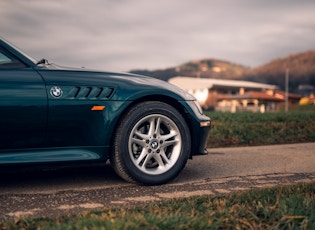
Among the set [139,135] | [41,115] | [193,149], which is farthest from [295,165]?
[41,115]

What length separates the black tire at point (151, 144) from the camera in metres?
3.46

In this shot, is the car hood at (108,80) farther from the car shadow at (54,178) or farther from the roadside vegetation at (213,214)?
the roadside vegetation at (213,214)

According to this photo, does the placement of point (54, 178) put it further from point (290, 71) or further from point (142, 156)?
point (290, 71)

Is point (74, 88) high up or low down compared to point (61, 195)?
up

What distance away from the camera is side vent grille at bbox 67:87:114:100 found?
3.35m

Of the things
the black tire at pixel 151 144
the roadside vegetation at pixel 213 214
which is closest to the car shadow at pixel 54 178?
the black tire at pixel 151 144

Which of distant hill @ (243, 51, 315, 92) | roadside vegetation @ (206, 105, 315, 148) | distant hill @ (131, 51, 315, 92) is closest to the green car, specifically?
roadside vegetation @ (206, 105, 315, 148)

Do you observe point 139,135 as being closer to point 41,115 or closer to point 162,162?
point 162,162

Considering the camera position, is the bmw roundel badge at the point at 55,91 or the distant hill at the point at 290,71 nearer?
the bmw roundel badge at the point at 55,91

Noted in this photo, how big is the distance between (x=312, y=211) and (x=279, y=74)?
121 metres

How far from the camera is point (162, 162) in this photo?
3.63 m

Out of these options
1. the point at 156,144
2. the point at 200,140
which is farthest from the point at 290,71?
the point at 156,144

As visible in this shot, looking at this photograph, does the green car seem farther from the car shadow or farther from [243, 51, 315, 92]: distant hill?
[243, 51, 315, 92]: distant hill

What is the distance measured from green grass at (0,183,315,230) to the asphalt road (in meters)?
0.32
